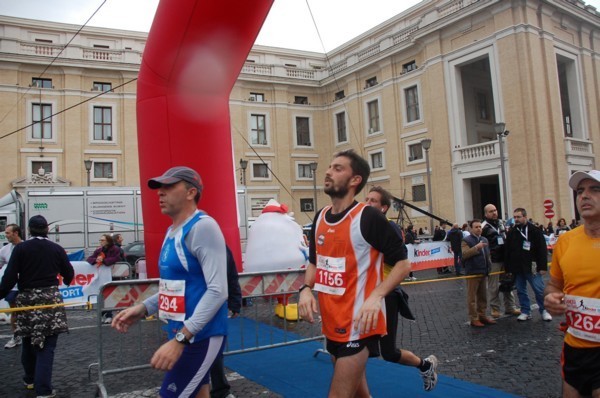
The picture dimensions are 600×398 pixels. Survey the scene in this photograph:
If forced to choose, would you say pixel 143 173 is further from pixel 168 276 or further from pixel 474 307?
pixel 474 307

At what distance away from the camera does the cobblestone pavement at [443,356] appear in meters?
4.85

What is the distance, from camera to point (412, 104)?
31.4m

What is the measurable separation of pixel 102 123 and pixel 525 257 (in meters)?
29.9

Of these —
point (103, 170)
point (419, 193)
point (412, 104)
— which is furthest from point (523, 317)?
point (103, 170)

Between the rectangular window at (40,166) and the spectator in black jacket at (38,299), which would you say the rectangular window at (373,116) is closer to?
the rectangular window at (40,166)

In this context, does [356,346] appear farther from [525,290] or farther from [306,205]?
[306,205]

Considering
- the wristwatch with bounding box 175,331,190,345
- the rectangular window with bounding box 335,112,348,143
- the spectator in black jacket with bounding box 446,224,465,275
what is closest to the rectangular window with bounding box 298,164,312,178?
the rectangular window with bounding box 335,112,348,143

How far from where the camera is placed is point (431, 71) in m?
29.0

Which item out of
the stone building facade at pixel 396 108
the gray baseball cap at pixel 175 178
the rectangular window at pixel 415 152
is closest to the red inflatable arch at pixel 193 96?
the gray baseball cap at pixel 175 178

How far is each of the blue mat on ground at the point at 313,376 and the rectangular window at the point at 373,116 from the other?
2899cm

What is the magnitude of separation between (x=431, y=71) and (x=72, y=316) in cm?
2510

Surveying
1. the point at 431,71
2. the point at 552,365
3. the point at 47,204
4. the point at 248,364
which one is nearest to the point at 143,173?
the point at 248,364

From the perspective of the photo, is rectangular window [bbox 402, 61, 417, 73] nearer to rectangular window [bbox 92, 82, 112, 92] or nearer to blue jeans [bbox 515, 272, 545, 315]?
rectangular window [bbox 92, 82, 112, 92]

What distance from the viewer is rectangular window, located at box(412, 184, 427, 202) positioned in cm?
2985
